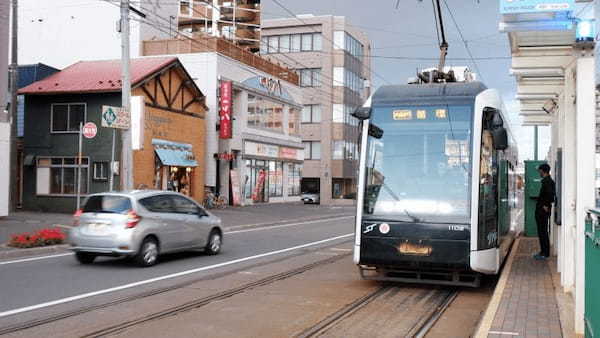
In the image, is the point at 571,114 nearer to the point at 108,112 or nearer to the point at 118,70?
the point at 108,112

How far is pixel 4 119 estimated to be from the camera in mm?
23344

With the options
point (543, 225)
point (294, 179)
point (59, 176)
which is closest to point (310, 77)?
point (294, 179)

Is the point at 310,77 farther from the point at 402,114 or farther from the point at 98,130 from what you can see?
the point at 402,114

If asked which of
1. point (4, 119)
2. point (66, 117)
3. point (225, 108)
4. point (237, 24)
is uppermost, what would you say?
point (237, 24)

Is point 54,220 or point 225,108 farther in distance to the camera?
point 225,108

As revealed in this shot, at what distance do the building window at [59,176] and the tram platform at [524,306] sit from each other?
21526 millimetres

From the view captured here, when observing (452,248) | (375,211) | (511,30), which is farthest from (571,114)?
(375,211)

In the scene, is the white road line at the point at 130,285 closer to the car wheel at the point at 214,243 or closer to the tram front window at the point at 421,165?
the car wheel at the point at 214,243

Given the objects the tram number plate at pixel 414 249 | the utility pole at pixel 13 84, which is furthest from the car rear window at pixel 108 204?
the utility pole at pixel 13 84

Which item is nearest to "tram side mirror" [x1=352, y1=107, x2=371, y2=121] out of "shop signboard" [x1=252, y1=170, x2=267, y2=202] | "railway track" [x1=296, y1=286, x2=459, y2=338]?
"railway track" [x1=296, y1=286, x2=459, y2=338]

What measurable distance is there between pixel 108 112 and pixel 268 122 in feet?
80.8

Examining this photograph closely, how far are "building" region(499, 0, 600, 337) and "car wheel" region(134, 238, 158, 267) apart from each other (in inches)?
310

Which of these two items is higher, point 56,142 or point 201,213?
point 56,142

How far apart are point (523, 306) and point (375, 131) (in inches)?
143
